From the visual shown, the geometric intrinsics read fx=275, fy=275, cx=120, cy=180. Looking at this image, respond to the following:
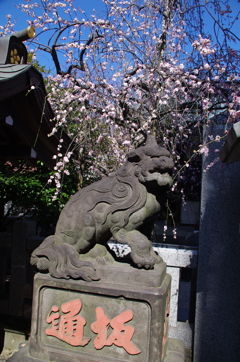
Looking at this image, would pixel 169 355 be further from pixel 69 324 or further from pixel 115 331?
pixel 69 324

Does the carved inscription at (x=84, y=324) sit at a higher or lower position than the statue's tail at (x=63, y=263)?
lower

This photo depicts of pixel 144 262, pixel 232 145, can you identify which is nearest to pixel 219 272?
pixel 144 262

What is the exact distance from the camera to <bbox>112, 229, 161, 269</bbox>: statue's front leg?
233 cm

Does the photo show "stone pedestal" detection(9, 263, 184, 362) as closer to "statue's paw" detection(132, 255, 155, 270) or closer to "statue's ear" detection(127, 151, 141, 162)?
"statue's paw" detection(132, 255, 155, 270)

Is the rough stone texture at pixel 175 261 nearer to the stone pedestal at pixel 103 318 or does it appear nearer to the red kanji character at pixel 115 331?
the stone pedestal at pixel 103 318

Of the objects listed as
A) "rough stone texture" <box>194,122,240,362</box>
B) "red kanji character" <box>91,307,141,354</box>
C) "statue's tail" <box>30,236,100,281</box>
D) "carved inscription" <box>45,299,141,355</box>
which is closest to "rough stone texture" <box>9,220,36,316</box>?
"statue's tail" <box>30,236,100,281</box>

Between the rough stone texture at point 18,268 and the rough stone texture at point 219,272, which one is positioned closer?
the rough stone texture at point 219,272

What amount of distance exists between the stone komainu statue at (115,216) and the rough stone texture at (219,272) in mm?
1064

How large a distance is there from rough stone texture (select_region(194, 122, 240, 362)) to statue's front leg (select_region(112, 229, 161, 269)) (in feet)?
3.76

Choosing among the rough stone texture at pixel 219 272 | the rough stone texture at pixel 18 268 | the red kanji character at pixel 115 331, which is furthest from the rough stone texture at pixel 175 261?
the rough stone texture at pixel 18 268

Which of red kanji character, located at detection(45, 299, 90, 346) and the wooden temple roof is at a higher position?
the wooden temple roof

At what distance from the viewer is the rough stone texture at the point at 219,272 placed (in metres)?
3.13

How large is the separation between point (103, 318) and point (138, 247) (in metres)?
0.68

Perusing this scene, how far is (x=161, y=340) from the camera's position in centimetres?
227
